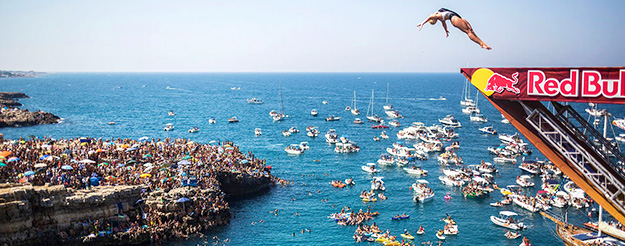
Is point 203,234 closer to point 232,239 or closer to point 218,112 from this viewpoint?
point 232,239

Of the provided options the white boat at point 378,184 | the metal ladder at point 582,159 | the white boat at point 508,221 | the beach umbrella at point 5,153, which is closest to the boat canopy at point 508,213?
the white boat at point 508,221

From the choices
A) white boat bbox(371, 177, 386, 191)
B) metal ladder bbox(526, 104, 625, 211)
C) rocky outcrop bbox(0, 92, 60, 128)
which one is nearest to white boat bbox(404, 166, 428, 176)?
white boat bbox(371, 177, 386, 191)

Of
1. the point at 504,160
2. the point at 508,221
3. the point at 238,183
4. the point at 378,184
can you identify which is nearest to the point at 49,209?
the point at 238,183

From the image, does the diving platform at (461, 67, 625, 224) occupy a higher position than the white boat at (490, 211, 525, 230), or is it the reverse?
the diving platform at (461, 67, 625, 224)

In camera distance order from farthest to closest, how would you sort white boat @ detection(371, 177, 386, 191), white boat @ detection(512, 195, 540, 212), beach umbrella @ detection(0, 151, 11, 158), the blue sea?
white boat @ detection(371, 177, 386, 191) < white boat @ detection(512, 195, 540, 212) < beach umbrella @ detection(0, 151, 11, 158) < the blue sea

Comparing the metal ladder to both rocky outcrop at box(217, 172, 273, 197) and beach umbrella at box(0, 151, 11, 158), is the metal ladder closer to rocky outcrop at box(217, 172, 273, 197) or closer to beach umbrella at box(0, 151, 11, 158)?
rocky outcrop at box(217, 172, 273, 197)

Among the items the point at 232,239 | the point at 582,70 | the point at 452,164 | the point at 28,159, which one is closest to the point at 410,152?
the point at 452,164

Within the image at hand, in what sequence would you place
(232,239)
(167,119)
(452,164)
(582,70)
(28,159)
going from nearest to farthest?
(582,70), (232,239), (28,159), (452,164), (167,119)

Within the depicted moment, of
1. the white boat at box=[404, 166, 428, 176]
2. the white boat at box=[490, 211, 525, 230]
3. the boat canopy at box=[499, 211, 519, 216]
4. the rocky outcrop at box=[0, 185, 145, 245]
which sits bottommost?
the white boat at box=[490, 211, 525, 230]
